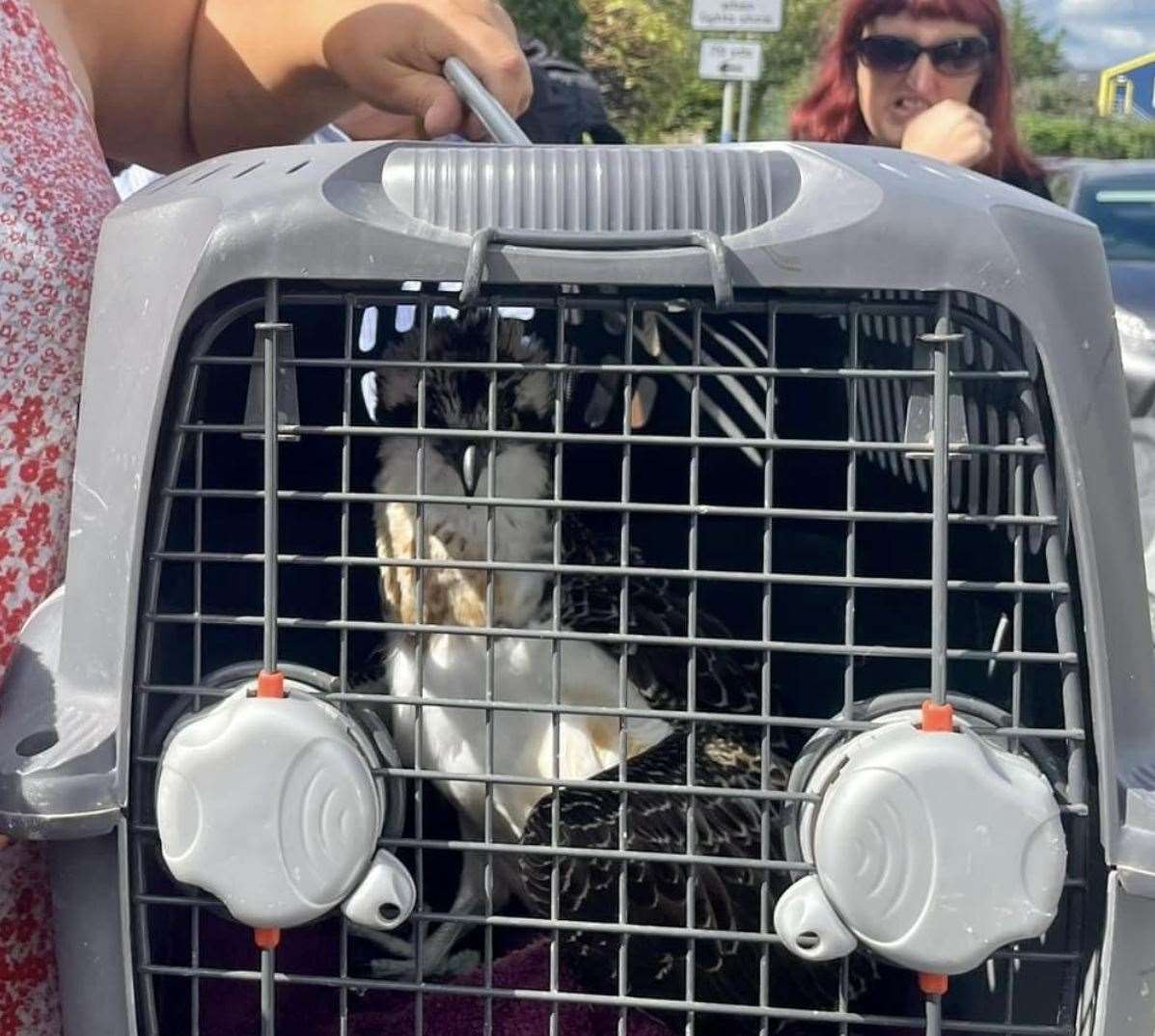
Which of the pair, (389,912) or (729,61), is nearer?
A: (389,912)

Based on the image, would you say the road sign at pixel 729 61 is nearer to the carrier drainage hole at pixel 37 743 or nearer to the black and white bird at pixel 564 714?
the black and white bird at pixel 564 714

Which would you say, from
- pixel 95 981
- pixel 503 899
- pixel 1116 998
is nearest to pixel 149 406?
pixel 95 981

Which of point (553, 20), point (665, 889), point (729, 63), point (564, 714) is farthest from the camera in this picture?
point (553, 20)

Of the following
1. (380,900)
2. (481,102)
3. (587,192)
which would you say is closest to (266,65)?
(481,102)

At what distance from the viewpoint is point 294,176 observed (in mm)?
1015

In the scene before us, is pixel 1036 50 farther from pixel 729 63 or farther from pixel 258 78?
pixel 258 78

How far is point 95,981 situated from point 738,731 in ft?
1.94

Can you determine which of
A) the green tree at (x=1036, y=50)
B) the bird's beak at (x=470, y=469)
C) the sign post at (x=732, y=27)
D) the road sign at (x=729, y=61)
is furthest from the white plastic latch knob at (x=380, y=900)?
the green tree at (x=1036, y=50)

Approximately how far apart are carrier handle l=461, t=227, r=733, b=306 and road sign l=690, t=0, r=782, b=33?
654 centimetres

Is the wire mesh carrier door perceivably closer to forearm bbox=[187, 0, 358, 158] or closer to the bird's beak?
the bird's beak

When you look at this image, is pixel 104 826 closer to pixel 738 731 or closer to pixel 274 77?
pixel 738 731

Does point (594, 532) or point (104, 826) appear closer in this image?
point (104, 826)

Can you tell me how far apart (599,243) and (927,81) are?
1.62 m

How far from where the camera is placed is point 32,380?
3.58ft
